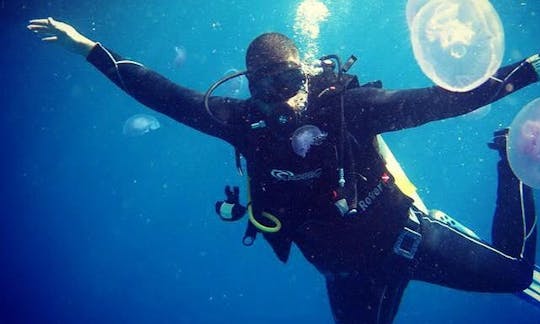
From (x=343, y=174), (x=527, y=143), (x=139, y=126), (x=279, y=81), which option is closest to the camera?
(x=279, y=81)

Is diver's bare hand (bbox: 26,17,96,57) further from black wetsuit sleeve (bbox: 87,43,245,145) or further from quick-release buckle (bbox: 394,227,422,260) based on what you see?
quick-release buckle (bbox: 394,227,422,260)

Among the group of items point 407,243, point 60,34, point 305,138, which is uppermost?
point 305,138

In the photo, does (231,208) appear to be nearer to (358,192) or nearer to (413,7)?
(358,192)

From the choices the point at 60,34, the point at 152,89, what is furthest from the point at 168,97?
the point at 60,34

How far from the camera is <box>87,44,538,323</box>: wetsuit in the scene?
10.7 ft

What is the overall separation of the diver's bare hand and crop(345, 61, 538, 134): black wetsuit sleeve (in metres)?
2.60

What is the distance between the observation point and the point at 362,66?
39562 mm

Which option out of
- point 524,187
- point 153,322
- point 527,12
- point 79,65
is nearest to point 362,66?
point 527,12

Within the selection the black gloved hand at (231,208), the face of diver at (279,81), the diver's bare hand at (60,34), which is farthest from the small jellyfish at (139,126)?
the face of diver at (279,81)

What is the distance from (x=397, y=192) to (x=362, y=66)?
37.6 meters

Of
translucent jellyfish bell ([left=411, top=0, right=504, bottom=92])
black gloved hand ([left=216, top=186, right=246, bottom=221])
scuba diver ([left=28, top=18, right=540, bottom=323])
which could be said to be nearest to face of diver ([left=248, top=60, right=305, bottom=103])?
scuba diver ([left=28, top=18, right=540, bottom=323])

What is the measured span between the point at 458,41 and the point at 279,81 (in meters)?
1.45

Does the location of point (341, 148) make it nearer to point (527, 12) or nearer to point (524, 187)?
point (524, 187)

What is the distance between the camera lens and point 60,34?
3.95 meters
